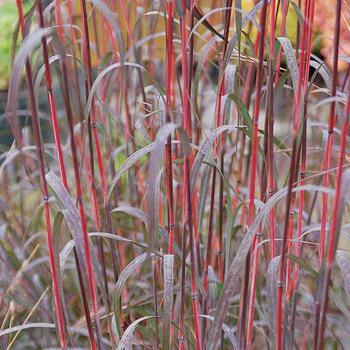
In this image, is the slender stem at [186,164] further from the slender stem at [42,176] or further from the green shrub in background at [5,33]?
the green shrub in background at [5,33]

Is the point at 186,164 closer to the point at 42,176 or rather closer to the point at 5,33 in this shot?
the point at 42,176

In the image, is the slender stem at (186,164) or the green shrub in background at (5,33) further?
the green shrub in background at (5,33)

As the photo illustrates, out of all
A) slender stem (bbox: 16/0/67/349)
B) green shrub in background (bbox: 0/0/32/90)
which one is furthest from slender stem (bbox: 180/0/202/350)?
green shrub in background (bbox: 0/0/32/90)

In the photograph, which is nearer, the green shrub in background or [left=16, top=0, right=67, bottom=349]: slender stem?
[left=16, top=0, right=67, bottom=349]: slender stem

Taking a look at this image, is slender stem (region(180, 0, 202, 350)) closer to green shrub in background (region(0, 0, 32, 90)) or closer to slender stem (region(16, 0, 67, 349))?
slender stem (region(16, 0, 67, 349))

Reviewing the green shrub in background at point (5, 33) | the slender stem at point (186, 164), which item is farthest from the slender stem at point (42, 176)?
the green shrub in background at point (5, 33)

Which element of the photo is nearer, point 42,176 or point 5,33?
point 42,176

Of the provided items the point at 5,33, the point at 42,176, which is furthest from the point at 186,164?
the point at 5,33

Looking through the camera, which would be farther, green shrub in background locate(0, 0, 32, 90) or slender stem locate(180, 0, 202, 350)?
green shrub in background locate(0, 0, 32, 90)

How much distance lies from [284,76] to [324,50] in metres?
1.06

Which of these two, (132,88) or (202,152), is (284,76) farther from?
(132,88)

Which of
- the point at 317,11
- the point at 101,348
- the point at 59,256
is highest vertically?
the point at 317,11

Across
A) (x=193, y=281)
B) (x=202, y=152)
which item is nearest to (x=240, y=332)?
(x=193, y=281)

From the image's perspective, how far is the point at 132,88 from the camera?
1.03 m
